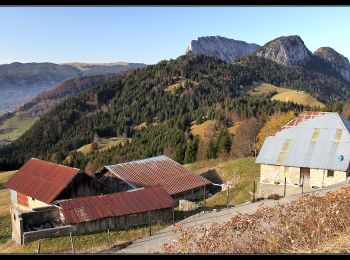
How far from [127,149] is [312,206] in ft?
359

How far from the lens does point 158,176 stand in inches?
1679

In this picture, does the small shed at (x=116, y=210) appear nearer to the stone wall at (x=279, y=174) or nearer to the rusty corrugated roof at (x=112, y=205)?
the rusty corrugated roof at (x=112, y=205)

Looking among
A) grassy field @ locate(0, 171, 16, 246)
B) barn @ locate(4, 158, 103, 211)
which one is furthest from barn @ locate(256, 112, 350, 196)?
grassy field @ locate(0, 171, 16, 246)

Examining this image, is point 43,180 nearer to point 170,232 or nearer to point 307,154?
point 170,232

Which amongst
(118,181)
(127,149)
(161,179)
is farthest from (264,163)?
(127,149)

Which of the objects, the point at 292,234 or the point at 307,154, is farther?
the point at 307,154

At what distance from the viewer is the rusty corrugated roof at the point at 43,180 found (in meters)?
34.6

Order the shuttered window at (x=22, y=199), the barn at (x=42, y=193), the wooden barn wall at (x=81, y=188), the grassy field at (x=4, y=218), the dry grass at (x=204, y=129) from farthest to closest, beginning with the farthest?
the dry grass at (x=204, y=129)
the shuttered window at (x=22, y=199)
the wooden barn wall at (x=81, y=188)
the grassy field at (x=4, y=218)
the barn at (x=42, y=193)

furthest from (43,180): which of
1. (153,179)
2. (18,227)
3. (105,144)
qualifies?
(105,144)

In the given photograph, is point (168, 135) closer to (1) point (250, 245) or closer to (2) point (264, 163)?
(2) point (264, 163)

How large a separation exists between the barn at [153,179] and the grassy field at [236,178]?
310 centimetres

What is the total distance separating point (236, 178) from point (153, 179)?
30.7 ft

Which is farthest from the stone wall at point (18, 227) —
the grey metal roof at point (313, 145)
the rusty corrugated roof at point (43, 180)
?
the grey metal roof at point (313, 145)
